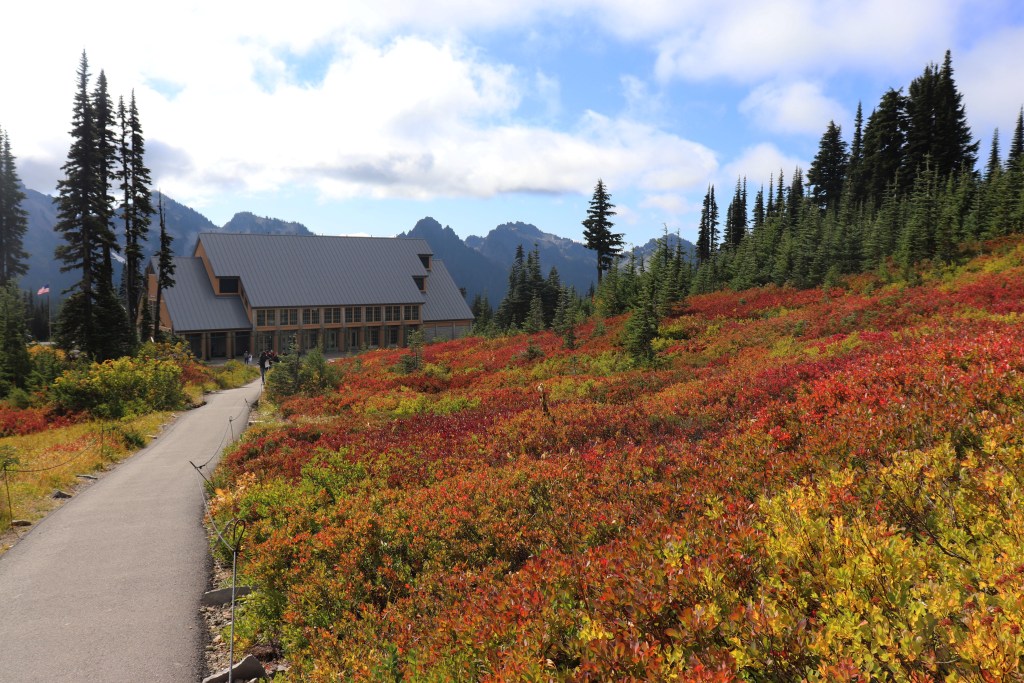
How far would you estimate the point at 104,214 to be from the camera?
34250 mm

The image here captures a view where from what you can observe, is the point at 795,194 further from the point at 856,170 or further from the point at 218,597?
the point at 218,597

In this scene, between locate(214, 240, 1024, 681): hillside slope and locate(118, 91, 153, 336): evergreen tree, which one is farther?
locate(118, 91, 153, 336): evergreen tree

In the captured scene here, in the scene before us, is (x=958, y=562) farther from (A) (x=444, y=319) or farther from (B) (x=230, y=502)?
(A) (x=444, y=319)

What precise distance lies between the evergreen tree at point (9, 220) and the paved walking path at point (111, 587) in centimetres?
7648

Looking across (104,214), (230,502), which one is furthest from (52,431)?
(104,214)

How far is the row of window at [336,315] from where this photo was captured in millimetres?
55594

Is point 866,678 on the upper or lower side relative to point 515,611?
upper

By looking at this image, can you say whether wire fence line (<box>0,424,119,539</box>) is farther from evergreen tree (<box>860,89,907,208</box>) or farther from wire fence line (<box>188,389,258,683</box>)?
evergreen tree (<box>860,89,907,208</box>)

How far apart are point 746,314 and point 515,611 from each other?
96.7 feet

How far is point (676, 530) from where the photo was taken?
19.9 feet

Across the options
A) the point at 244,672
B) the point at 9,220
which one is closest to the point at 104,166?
the point at 244,672

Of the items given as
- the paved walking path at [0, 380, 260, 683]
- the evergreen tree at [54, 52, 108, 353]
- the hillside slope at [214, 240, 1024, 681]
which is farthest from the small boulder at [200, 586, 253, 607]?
the evergreen tree at [54, 52, 108, 353]

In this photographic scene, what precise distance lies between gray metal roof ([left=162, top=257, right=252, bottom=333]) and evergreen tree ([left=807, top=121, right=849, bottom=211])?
7069 centimetres

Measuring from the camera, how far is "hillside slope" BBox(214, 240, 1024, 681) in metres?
3.96
